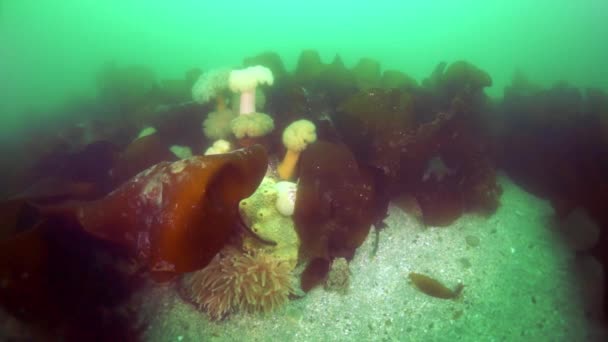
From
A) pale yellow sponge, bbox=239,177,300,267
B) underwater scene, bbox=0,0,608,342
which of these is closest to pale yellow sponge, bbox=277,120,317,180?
underwater scene, bbox=0,0,608,342

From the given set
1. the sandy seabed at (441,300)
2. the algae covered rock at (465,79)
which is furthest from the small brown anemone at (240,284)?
the algae covered rock at (465,79)

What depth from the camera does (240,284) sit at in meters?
3.13

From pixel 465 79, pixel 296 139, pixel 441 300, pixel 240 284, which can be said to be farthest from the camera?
pixel 465 79

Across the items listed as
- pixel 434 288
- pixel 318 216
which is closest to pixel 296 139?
pixel 318 216

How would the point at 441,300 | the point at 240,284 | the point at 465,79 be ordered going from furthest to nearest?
the point at 465,79 < the point at 441,300 < the point at 240,284

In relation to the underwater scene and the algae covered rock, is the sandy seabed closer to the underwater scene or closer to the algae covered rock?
the underwater scene

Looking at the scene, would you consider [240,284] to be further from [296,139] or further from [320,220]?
[296,139]

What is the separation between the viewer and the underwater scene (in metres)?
2.77

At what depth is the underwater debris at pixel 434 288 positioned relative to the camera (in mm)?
3682

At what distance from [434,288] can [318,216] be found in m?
1.65

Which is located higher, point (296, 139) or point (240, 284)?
point (296, 139)

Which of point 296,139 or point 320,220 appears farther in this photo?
point 296,139

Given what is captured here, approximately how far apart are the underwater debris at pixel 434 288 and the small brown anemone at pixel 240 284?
5.34 feet

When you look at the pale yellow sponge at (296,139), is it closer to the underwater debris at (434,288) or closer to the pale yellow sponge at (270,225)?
the pale yellow sponge at (270,225)
